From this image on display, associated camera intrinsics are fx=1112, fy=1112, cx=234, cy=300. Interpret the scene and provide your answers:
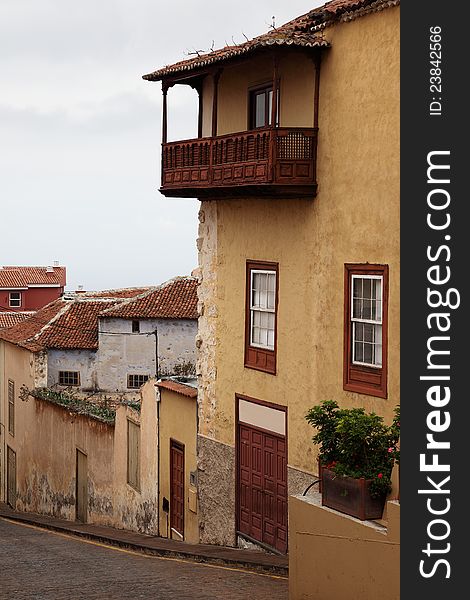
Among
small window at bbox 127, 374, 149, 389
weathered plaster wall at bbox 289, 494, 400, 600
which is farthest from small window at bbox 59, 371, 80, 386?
weathered plaster wall at bbox 289, 494, 400, 600

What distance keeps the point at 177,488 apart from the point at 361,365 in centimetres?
747

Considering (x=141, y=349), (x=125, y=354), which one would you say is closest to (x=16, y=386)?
(x=125, y=354)

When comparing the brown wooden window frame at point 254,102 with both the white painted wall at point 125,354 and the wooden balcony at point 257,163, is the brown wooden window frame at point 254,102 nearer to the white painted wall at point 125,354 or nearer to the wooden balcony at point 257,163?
the wooden balcony at point 257,163

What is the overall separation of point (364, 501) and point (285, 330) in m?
6.06

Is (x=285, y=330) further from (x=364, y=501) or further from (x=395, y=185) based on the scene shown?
(x=364, y=501)

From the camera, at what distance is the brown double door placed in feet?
59.5

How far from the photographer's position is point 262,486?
1873 cm

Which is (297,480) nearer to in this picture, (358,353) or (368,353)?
(358,353)

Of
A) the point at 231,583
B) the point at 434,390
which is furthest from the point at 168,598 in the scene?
the point at 434,390

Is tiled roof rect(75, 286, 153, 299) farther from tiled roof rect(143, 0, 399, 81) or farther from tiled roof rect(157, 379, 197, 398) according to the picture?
tiled roof rect(143, 0, 399, 81)

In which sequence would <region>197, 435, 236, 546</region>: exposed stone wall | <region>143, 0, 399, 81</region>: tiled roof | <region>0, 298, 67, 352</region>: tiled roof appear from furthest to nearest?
<region>0, 298, 67, 352</region>: tiled roof < <region>197, 435, 236, 546</region>: exposed stone wall < <region>143, 0, 399, 81</region>: tiled roof

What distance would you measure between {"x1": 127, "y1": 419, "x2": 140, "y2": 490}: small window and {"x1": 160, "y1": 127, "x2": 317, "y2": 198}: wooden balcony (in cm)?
754

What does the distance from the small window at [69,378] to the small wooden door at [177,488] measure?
13.7 meters

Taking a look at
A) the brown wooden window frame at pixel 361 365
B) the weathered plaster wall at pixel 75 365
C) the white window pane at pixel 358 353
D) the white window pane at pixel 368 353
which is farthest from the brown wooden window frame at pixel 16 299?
the white window pane at pixel 368 353
